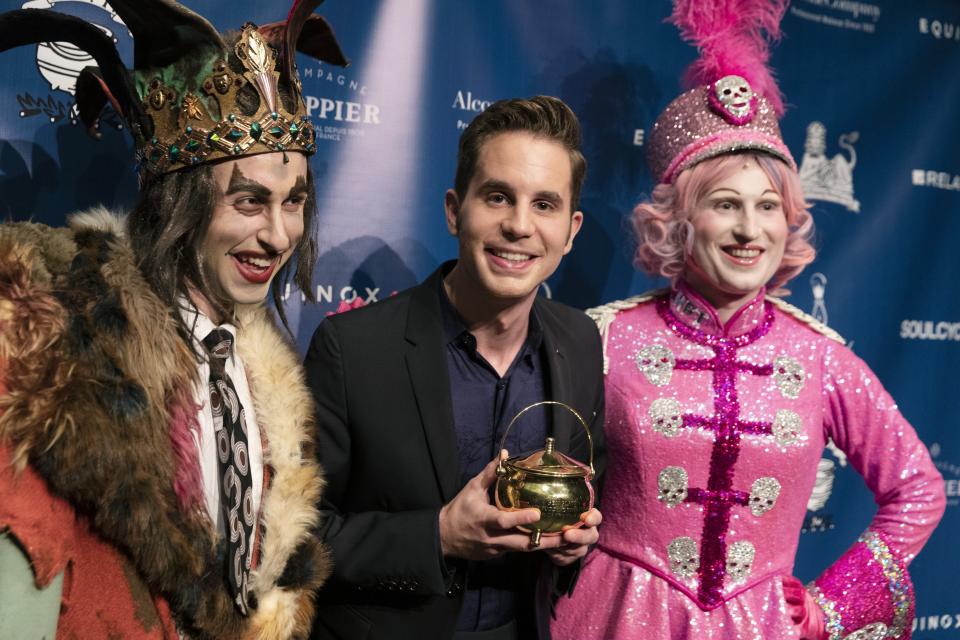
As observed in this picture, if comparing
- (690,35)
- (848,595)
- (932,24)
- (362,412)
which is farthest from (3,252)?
(932,24)

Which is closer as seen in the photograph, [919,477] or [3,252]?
[3,252]

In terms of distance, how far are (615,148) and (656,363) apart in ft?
3.31

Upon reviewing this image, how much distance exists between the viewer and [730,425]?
2.51 meters

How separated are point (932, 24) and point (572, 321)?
7.57 ft

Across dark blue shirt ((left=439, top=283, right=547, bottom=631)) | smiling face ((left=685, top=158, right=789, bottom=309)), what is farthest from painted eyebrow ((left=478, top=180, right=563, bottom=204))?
smiling face ((left=685, top=158, right=789, bottom=309))

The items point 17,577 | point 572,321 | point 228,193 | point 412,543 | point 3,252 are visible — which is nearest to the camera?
point 17,577

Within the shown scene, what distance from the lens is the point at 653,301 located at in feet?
9.02

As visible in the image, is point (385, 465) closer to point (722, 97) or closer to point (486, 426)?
point (486, 426)

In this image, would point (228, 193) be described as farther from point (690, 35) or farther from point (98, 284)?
point (690, 35)

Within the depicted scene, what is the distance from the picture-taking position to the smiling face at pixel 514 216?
208 centimetres

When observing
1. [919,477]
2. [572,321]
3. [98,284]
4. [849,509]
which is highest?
[98,284]

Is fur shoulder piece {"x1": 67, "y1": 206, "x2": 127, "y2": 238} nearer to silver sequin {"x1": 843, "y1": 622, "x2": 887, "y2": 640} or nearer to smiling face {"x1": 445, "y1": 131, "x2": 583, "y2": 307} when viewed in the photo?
smiling face {"x1": 445, "y1": 131, "x2": 583, "y2": 307}

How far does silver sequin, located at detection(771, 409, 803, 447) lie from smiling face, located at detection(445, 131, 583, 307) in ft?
2.68

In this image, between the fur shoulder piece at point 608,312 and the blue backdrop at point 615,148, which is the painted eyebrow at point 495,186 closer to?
the fur shoulder piece at point 608,312
